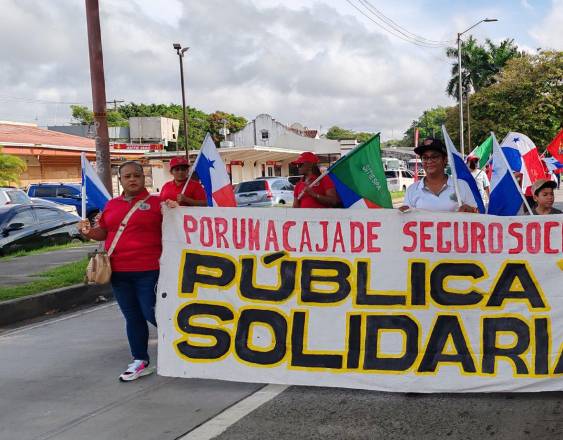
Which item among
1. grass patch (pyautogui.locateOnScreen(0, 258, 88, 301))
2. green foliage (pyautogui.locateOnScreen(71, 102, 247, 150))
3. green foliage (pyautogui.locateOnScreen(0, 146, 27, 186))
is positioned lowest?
grass patch (pyautogui.locateOnScreen(0, 258, 88, 301))

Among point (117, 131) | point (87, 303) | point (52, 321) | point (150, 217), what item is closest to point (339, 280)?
point (150, 217)

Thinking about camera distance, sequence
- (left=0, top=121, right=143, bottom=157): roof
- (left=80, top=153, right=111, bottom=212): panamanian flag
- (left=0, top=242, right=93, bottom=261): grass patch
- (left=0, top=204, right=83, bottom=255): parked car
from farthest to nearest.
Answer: (left=0, top=121, right=143, bottom=157): roof
(left=0, top=204, right=83, bottom=255): parked car
(left=0, top=242, right=93, bottom=261): grass patch
(left=80, top=153, right=111, bottom=212): panamanian flag

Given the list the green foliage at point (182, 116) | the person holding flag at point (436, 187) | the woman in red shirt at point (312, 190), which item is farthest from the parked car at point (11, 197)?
the green foliage at point (182, 116)

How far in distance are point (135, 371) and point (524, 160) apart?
5515 mm

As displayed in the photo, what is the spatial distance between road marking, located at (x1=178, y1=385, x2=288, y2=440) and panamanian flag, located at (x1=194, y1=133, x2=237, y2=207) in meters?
1.72

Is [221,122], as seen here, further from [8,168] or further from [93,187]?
[93,187]

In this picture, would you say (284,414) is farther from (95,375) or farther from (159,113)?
(159,113)

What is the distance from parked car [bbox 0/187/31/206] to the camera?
16594 millimetres

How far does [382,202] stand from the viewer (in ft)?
18.6

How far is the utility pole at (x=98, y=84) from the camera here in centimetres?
938

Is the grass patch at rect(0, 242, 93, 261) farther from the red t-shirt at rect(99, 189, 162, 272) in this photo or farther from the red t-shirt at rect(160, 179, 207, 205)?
the red t-shirt at rect(99, 189, 162, 272)

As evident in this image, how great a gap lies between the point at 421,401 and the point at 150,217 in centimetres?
239

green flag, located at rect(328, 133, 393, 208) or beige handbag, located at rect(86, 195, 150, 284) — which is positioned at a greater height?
green flag, located at rect(328, 133, 393, 208)

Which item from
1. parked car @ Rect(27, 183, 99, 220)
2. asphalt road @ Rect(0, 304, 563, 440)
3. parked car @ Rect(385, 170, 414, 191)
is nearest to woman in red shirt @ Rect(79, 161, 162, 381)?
asphalt road @ Rect(0, 304, 563, 440)
